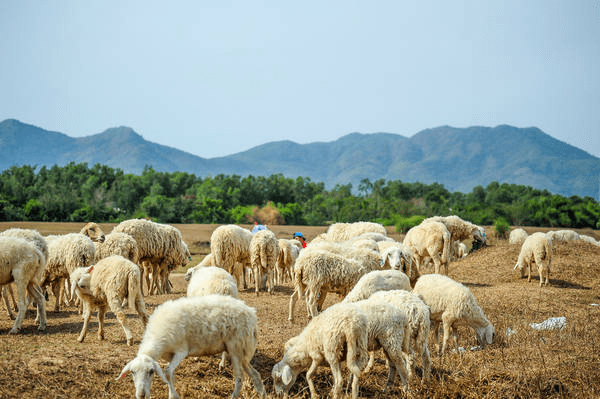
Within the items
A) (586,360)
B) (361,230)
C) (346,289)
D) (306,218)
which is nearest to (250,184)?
(306,218)

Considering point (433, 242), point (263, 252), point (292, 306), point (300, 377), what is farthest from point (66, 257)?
point (433, 242)

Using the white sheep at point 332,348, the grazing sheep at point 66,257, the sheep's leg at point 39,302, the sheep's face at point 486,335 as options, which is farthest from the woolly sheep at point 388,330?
the grazing sheep at point 66,257

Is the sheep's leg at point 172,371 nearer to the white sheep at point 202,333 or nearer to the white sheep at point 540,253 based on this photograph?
the white sheep at point 202,333

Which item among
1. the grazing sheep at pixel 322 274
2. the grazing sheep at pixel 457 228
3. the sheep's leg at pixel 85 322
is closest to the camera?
the sheep's leg at pixel 85 322

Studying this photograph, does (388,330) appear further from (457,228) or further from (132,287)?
(457,228)

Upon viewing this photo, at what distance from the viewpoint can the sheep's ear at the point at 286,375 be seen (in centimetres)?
800

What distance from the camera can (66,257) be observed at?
45.6 feet

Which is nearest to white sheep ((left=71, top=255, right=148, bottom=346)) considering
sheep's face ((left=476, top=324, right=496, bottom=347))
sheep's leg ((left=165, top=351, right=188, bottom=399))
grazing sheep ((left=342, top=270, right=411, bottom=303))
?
sheep's leg ((left=165, top=351, right=188, bottom=399))

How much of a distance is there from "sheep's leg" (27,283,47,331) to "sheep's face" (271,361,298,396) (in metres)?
5.57

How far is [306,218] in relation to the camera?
55.8m

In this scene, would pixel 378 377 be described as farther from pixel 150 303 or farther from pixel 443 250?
pixel 443 250

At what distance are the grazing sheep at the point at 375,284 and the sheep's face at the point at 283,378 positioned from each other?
241 cm

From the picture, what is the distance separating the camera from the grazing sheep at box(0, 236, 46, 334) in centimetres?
1077

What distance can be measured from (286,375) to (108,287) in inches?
164
